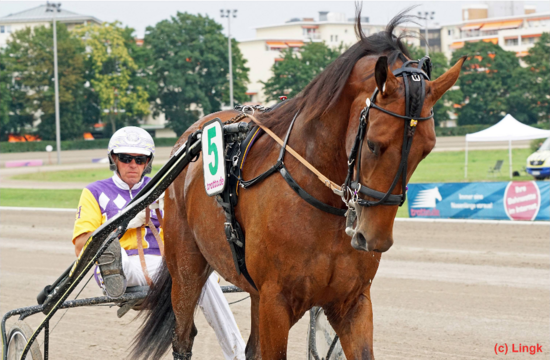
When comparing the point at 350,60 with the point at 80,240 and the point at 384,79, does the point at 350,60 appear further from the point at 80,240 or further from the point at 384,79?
the point at 80,240

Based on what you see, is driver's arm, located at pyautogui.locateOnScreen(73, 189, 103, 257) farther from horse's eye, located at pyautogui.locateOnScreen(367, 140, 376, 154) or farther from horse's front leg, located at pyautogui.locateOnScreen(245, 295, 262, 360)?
horse's eye, located at pyautogui.locateOnScreen(367, 140, 376, 154)

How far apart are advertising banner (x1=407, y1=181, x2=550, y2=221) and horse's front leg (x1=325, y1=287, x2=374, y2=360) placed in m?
7.90

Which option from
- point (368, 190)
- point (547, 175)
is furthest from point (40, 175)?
point (368, 190)

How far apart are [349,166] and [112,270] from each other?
1697mm

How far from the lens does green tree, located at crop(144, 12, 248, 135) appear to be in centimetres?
5306

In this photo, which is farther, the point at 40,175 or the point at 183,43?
the point at 183,43

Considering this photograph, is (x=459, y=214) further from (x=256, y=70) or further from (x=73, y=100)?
(x=256, y=70)

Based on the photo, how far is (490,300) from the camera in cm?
590

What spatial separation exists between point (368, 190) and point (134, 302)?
79.6 inches

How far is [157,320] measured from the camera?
3.77 metres

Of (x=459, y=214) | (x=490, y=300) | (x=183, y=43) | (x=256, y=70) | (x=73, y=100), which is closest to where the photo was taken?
(x=490, y=300)

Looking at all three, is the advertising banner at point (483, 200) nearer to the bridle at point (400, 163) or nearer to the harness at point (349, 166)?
the harness at point (349, 166)

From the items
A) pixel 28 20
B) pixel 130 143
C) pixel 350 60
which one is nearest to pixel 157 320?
pixel 130 143

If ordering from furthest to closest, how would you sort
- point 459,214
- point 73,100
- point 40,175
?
point 73,100 → point 40,175 → point 459,214
